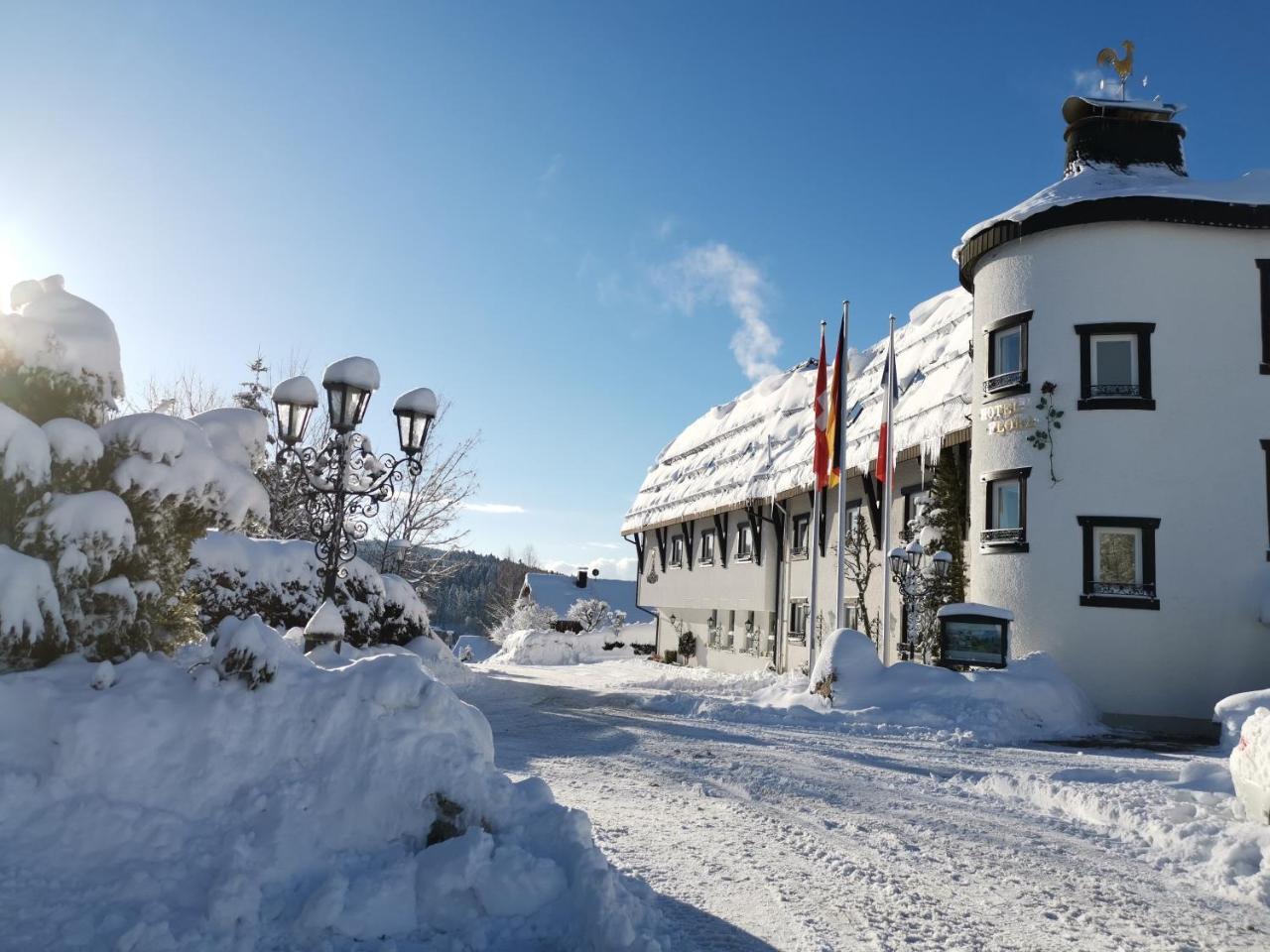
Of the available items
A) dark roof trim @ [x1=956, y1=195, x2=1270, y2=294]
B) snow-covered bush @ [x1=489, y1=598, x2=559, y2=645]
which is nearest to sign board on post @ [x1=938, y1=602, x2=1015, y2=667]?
dark roof trim @ [x1=956, y1=195, x2=1270, y2=294]

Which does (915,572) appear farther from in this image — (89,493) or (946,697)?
(89,493)

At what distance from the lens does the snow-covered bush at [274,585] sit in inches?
654

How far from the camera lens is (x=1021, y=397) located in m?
17.8

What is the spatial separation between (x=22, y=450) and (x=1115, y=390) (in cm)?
1697

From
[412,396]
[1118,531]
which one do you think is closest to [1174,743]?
[1118,531]

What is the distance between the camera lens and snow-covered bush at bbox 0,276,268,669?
5.75 metres

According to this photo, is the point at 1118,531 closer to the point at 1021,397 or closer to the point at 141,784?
the point at 1021,397

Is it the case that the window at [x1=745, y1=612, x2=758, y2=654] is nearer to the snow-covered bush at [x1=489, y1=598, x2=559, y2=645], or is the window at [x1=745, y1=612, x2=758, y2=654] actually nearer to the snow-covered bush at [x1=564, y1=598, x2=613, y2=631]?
the snow-covered bush at [x1=564, y1=598, x2=613, y2=631]

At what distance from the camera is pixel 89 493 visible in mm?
6082

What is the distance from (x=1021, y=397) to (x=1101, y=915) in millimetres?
13859

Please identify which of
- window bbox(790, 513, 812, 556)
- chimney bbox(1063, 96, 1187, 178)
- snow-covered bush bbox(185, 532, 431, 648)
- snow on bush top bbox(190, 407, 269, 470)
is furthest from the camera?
window bbox(790, 513, 812, 556)

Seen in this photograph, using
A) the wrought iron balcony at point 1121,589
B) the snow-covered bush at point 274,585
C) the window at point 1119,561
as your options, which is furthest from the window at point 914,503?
the snow-covered bush at point 274,585

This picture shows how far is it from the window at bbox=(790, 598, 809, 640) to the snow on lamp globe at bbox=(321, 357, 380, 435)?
17.6 meters

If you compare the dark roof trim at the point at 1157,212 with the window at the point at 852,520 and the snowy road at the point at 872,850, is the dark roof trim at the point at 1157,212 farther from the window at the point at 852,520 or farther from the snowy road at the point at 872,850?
the snowy road at the point at 872,850
